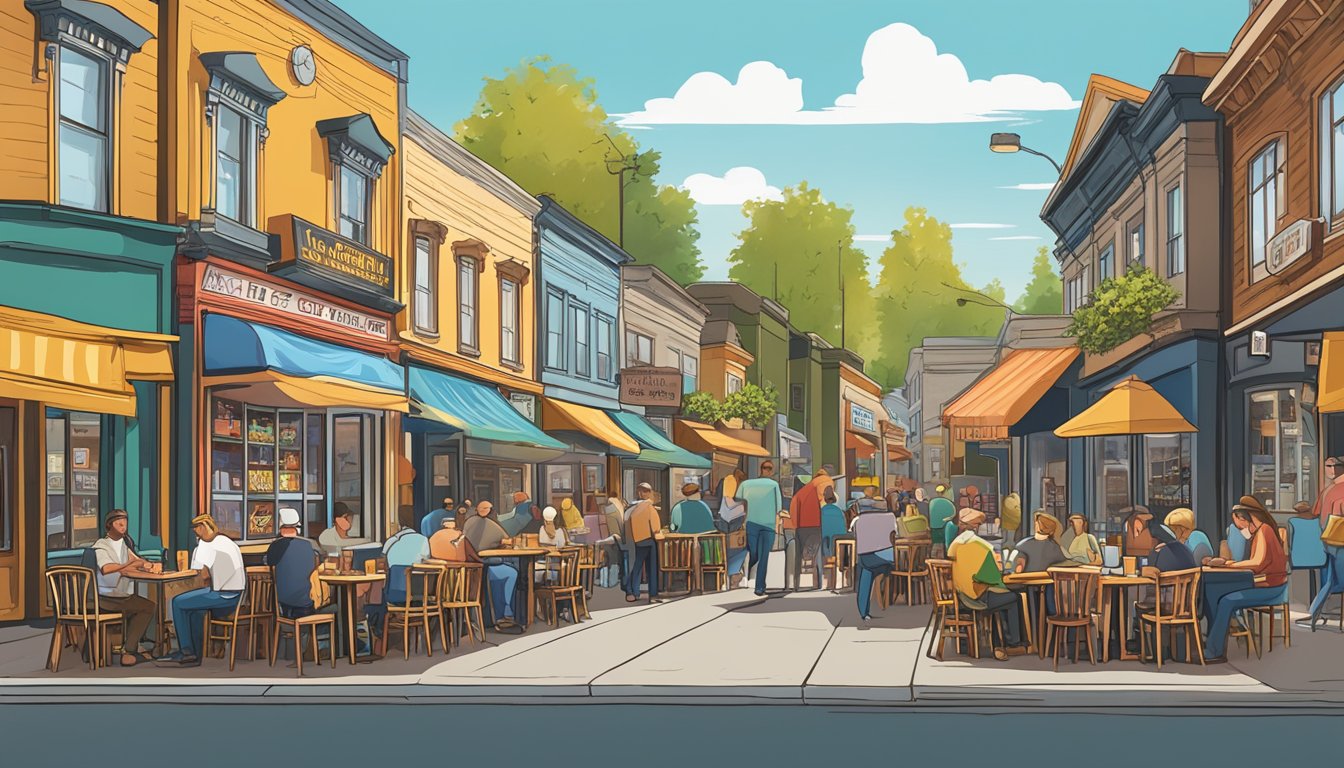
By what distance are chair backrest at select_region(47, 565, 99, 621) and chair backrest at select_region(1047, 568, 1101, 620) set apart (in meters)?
9.03

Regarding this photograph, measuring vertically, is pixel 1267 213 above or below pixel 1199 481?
above

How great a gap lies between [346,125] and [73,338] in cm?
736

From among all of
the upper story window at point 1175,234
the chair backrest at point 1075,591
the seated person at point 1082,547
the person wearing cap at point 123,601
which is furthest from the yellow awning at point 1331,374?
the person wearing cap at point 123,601

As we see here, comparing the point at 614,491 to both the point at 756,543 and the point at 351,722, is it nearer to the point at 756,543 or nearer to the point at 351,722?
the point at 756,543

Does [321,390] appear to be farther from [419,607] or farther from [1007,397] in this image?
[1007,397]

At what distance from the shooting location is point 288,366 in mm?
19797

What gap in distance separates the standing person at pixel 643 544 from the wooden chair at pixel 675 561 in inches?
22.6

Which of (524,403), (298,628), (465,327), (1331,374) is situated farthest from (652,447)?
(298,628)

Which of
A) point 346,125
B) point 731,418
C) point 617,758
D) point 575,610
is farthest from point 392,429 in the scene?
point 731,418

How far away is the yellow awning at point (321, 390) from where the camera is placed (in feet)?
62.4

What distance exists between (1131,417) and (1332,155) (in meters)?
4.48

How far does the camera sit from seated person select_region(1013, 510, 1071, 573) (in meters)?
14.4

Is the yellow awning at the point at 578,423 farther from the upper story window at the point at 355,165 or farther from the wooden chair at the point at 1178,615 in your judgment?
the wooden chair at the point at 1178,615

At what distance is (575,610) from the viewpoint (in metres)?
18.6
